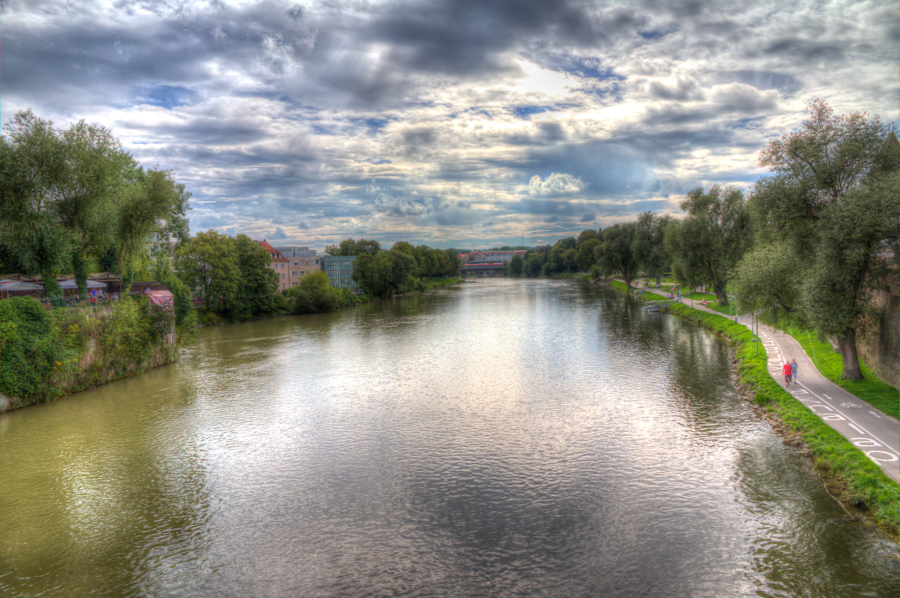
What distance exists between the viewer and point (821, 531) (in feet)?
40.8

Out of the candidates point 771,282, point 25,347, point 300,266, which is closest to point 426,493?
point 771,282

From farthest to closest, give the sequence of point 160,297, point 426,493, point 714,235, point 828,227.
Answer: point 714,235, point 160,297, point 828,227, point 426,493

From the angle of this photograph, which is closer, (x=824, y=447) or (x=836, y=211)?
(x=824, y=447)

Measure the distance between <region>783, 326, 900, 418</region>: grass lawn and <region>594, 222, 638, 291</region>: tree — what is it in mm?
57244

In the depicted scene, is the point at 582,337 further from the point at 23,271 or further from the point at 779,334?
the point at 23,271

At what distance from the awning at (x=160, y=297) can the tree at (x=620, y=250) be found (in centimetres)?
6723

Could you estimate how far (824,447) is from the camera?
619 inches

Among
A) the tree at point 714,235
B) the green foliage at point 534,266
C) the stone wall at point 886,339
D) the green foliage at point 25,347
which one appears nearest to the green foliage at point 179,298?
the green foliage at point 25,347

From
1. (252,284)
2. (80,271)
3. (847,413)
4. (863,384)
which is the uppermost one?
(80,271)

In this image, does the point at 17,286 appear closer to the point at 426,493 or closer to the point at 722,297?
the point at 426,493

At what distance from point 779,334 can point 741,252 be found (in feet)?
55.7

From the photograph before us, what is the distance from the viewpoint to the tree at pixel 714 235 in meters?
49.0

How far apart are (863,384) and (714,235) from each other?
1278 inches

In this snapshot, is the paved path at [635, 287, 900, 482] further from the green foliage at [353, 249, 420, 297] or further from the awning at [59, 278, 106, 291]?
the green foliage at [353, 249, 420, 297]
